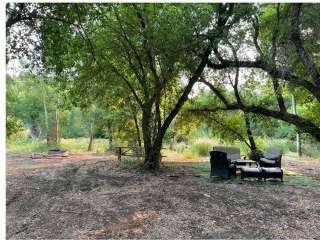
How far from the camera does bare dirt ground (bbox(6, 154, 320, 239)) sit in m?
6.66

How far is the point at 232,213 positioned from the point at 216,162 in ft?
11.3

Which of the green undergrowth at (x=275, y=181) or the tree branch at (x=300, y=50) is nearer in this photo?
the tree branch at (x=300, y=50)

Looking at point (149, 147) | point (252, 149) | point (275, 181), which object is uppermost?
point (149, 147)

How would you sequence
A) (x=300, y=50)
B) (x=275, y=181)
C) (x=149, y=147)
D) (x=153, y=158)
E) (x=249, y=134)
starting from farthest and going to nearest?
(x=249, y=134)
(x=149, y=147)
(x=153, y=158)
(x=275, y=181)
(x=300, y=50)

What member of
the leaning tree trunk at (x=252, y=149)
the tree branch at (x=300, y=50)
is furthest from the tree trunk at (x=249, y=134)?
the tree branch at (x=300, y=50)

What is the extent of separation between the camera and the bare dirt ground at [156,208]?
6.66m

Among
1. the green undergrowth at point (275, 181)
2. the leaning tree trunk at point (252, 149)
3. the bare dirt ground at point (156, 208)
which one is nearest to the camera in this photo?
the bare dirt ground at point (156, 208)

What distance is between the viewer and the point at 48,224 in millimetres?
7113

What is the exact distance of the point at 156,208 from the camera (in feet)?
26.0

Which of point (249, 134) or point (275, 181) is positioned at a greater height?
point (249, 134)

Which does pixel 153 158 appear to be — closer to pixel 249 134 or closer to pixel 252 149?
pixel 249 134

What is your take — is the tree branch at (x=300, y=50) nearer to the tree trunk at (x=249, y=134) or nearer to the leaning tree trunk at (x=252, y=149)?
the tree trunk at (x=249, y=134)

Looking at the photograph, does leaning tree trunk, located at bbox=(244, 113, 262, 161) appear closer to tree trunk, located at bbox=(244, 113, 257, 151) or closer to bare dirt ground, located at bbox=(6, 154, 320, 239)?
tree trunk, located at bbox=(244, 113, 257, 151)

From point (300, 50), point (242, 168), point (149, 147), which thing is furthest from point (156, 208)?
point (149, 147)
